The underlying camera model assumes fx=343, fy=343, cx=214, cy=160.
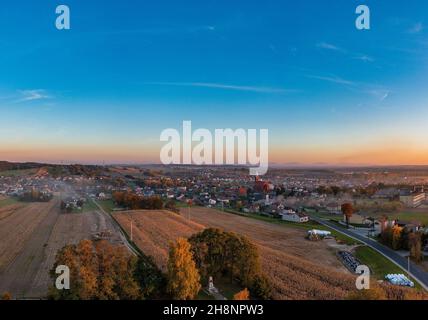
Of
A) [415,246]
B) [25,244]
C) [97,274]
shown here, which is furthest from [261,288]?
[25,244]

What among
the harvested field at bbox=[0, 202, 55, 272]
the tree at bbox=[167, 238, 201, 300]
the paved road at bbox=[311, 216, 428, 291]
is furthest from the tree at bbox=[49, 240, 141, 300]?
the paved road at bbox=[311, 216, 428, 291]

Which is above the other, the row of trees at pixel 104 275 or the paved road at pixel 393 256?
the row of trees at pixel 104 275

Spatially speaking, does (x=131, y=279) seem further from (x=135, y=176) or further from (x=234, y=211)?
(x=135, y=176)

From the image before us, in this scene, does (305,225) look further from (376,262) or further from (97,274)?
(97,274)

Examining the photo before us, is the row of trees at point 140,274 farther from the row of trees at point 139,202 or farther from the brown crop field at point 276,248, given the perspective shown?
the row of trees at point 139,202

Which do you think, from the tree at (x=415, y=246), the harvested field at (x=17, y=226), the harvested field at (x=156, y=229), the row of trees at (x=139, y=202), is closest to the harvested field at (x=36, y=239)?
the harvested field at (x=17, y=226)
